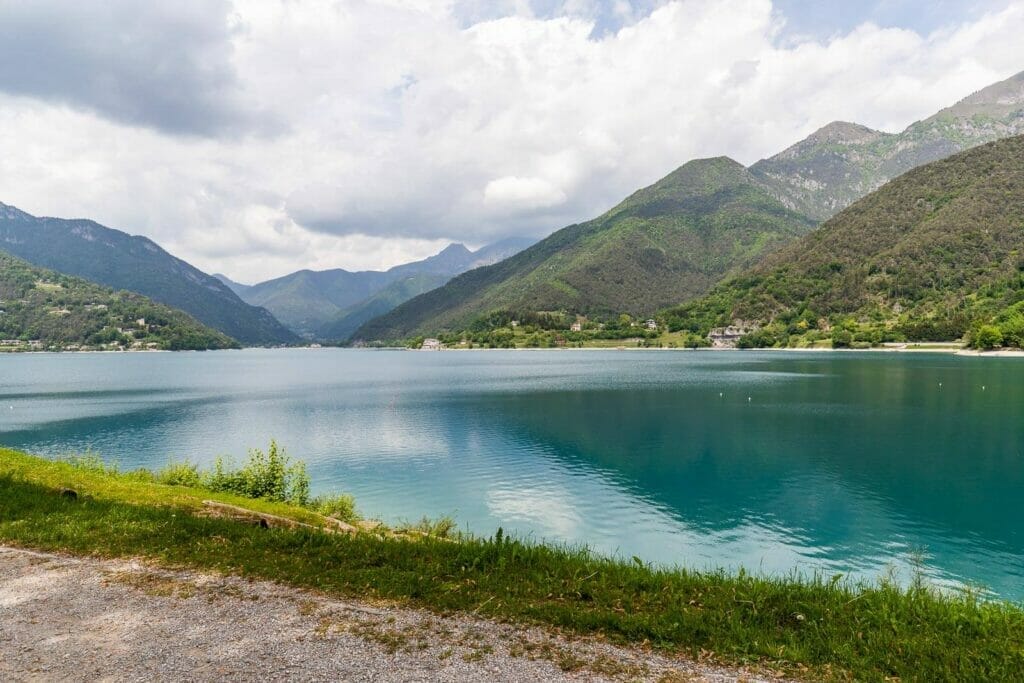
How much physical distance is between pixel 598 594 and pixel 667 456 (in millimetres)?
39534

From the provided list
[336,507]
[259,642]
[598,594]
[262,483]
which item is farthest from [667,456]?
[259,642]

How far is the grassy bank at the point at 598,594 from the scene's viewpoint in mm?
8219

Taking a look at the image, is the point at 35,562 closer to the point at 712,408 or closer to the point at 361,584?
the point at 361,584

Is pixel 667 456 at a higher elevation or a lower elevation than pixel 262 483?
lower

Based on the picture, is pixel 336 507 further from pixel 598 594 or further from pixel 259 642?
pixel 598 594

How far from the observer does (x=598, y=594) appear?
1027 centimetres

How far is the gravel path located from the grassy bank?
639mm

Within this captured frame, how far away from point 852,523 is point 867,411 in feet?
153

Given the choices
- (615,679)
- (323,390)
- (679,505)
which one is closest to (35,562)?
(615,679)

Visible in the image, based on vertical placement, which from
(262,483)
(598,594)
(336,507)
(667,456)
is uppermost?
(598,594)

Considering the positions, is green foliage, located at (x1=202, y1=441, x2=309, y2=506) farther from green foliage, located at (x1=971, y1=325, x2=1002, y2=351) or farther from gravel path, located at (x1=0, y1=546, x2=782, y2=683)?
green foliage, located at (x1=971, y1=325, x2=1002, y2=351)

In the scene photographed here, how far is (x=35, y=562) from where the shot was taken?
11648 millimetres

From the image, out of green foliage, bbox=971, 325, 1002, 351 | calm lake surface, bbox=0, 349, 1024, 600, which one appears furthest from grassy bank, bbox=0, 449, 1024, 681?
green foliage, bbox=971, 325, 1002, 351

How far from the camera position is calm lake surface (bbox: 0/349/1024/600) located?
2794 centimetres
